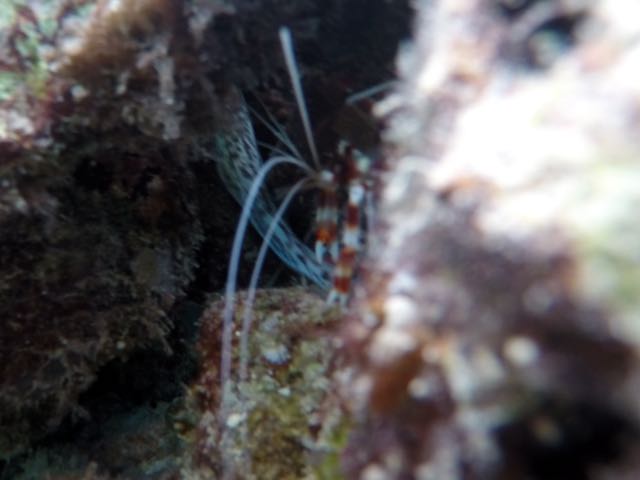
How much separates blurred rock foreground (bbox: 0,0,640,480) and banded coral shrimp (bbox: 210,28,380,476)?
0.08 metres

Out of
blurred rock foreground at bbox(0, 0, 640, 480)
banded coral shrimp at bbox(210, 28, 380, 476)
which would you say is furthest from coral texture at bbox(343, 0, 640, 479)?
banded coral shrimp at bbox(210, 28, 380, 476)

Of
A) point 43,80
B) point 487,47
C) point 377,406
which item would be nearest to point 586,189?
point 487,47

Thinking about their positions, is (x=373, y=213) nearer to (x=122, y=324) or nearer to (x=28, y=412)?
(x=122, y=324)

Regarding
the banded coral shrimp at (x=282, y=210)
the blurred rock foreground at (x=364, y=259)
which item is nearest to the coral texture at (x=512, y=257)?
the blurred rock foreground at (x=364, y=259)

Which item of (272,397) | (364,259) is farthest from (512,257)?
(272,397)

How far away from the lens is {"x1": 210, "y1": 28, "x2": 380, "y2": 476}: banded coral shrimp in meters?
2.49

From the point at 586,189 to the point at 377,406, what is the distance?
75cm

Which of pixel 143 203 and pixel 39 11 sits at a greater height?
pixel 39 11

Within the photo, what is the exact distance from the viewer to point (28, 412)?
122 inches

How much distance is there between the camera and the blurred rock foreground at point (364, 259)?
3.62 ft

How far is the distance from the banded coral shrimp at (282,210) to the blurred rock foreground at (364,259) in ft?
0.28

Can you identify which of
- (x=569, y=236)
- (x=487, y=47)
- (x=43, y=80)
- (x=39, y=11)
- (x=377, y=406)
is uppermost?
(x=39, y=11)

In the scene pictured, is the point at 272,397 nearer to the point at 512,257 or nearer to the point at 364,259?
the point at 364,259

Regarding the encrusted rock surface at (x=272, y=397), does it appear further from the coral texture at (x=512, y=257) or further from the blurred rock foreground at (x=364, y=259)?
the coral texture at (x=512, y=257)
